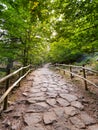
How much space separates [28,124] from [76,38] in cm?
490

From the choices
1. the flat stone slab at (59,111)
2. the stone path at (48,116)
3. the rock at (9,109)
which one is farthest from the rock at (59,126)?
the rock at (9,109)

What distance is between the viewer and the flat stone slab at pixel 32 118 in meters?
3.65

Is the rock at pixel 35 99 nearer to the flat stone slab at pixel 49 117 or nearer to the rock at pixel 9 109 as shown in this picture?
the rock at pixel 9 109

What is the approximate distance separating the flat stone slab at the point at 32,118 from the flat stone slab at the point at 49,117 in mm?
140

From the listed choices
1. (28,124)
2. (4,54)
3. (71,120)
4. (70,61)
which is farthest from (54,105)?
(70,61)

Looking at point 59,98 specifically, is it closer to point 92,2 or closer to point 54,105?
point 54,105

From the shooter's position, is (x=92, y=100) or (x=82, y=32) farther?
(x=82, y=32)

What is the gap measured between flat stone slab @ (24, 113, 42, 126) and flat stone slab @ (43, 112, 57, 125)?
0.14 meters

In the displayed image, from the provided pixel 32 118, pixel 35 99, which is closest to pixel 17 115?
pixel 32 118

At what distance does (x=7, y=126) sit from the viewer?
3.47 metres

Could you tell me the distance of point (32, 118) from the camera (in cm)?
387

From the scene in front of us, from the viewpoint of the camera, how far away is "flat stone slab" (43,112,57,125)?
372 centimetres

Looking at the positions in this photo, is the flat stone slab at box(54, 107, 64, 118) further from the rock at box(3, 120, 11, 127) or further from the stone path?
the rock at box(3, 120, 11, 127)

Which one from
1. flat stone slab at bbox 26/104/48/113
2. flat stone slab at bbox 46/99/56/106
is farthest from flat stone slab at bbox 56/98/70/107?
flat stone slab at bbox 26/104/48/113
